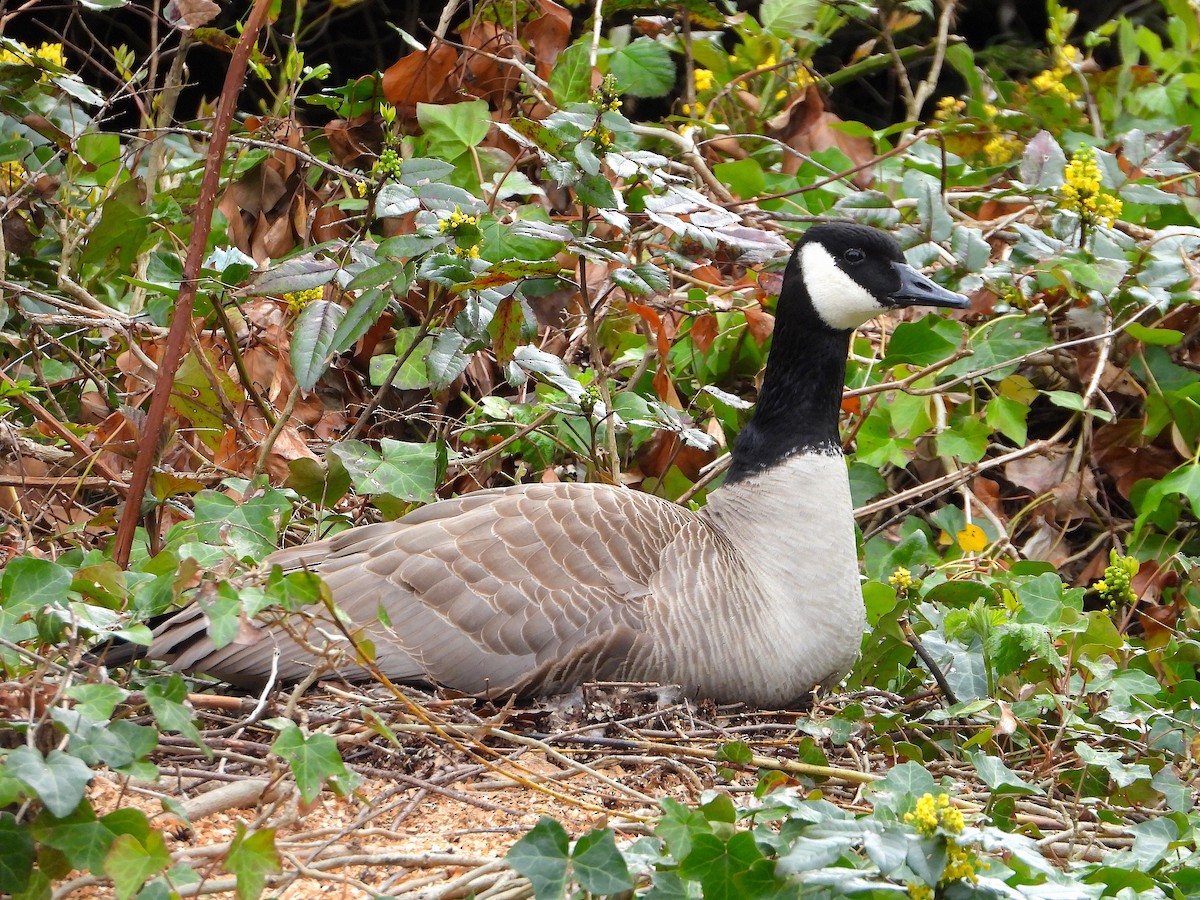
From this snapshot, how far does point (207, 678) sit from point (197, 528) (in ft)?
1.22

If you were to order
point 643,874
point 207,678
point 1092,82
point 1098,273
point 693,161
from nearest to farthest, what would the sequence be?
point 643,874, point 207,678, point 1098,273, point 693,161, point 1092,82

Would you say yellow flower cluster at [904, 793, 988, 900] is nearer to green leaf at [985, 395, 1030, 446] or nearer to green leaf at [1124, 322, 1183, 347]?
green leaf at [985, 395, 1030, 446]

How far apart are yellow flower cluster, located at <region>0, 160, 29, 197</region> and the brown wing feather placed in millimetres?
1797

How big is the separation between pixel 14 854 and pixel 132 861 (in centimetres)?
21

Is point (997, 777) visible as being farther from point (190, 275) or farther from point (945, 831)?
point (190, 275)

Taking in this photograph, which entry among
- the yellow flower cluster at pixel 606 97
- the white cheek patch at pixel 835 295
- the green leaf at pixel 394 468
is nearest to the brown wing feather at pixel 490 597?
the green leaf at pixel 394 468

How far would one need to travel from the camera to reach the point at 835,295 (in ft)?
12.5

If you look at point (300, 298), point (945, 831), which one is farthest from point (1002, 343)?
point (945, 831)

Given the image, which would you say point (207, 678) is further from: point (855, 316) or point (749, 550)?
point (855, 316)

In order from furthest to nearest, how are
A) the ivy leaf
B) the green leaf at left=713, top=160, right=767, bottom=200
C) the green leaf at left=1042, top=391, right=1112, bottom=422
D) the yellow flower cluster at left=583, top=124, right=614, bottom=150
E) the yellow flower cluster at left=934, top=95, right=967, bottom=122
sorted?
the yellow flower cluster at left=934, top=95, right=967, bottom=122 < the green leaf at left=713, top=160, right=767, bottom=200 < the green leaf at left=1042, top=391, right=1112, bottom=422 < the yellow flower cluster at left=583, top=124, right=614, bottom=150 < the ivy leaf

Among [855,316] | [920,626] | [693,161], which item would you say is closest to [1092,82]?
[693,161]

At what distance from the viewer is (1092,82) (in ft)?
20.5

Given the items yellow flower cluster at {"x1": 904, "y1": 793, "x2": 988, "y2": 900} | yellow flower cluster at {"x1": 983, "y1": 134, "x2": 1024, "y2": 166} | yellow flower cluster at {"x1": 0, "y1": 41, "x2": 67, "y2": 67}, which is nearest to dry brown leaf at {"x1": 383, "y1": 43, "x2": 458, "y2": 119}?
yellow flower cluster at {"x1": 0, "y1": 41, "x2": 67, "y2": 67}

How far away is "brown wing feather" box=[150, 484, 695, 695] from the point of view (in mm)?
3273
